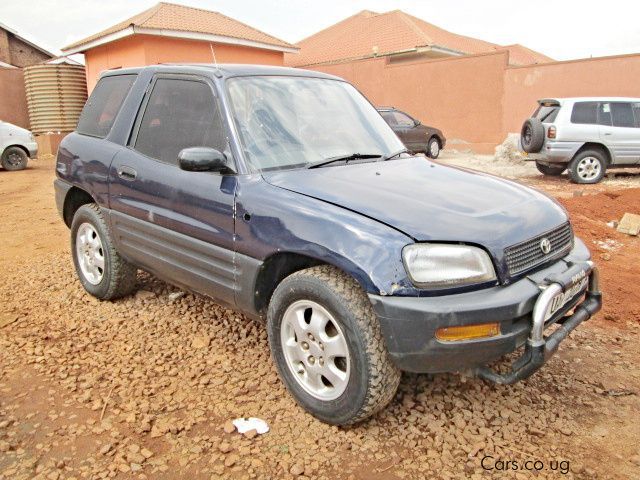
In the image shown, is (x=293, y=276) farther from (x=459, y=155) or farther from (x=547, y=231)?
(x=459, y=155)

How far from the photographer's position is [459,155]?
1792 cm

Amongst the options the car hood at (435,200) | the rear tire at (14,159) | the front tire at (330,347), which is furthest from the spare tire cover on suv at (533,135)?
the rear tire at (14,159)

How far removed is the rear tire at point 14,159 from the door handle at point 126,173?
39.1 feet

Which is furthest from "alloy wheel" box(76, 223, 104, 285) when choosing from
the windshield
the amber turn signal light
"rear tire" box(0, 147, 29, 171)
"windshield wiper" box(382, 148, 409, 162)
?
"rear tire" box(0, 147, 29, 171)

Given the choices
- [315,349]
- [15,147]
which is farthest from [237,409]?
[15,147]

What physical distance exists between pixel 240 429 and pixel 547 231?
191cm

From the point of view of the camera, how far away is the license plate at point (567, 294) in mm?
2657

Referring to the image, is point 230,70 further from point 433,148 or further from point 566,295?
point 433,148

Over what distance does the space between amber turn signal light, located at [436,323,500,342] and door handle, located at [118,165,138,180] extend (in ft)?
7.97

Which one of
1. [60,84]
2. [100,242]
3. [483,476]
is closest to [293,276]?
[483,476]

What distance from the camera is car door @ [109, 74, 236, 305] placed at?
10.6 feet

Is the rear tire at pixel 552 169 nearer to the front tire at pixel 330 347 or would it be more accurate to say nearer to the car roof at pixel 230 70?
the car roof at pixel 230 70

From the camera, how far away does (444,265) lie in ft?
8.18

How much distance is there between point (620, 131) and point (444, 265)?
34.5 ft
